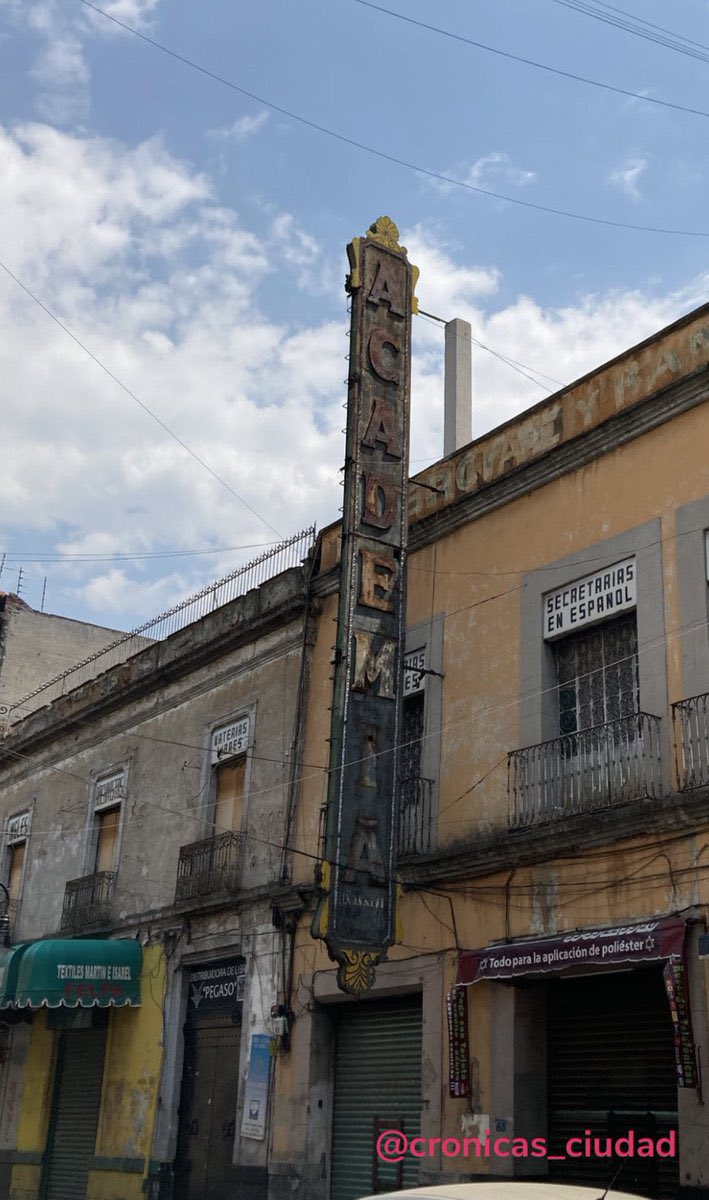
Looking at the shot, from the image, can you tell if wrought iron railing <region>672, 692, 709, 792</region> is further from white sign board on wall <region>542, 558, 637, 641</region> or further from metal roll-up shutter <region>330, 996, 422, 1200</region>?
metal roll-up shutter <region>330, 996, 422, 1200</region>

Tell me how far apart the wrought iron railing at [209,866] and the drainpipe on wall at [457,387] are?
A: 5.68 metres

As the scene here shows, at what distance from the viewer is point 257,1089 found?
14.7 metres

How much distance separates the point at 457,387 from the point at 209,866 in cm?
689

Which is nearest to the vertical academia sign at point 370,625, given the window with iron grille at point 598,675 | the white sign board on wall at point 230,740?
the window with iron grille at point 598,675

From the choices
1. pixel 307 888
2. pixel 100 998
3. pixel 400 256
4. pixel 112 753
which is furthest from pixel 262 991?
pixel 400 256

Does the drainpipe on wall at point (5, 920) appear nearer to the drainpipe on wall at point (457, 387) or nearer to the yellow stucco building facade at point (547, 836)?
the yellow stucco building facade at point (547, 836)

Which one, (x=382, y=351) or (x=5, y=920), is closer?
(x=382, y=351)

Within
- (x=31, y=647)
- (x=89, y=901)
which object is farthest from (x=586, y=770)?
(x=31, y=647)

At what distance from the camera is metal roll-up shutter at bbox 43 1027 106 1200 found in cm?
1812

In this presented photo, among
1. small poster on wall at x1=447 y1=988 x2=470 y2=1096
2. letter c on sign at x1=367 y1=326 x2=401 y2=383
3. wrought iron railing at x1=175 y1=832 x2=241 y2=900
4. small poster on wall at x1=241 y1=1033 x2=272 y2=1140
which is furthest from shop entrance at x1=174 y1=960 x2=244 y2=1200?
letter c on sign at x1=367 y1=326 x2=401 y2=383

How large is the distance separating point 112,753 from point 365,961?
355 inches

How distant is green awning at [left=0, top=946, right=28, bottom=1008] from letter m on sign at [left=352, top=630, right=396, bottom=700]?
24.3ft

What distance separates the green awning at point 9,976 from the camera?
1736cm

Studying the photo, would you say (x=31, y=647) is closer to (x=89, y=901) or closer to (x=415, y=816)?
(x=89, y=901)
